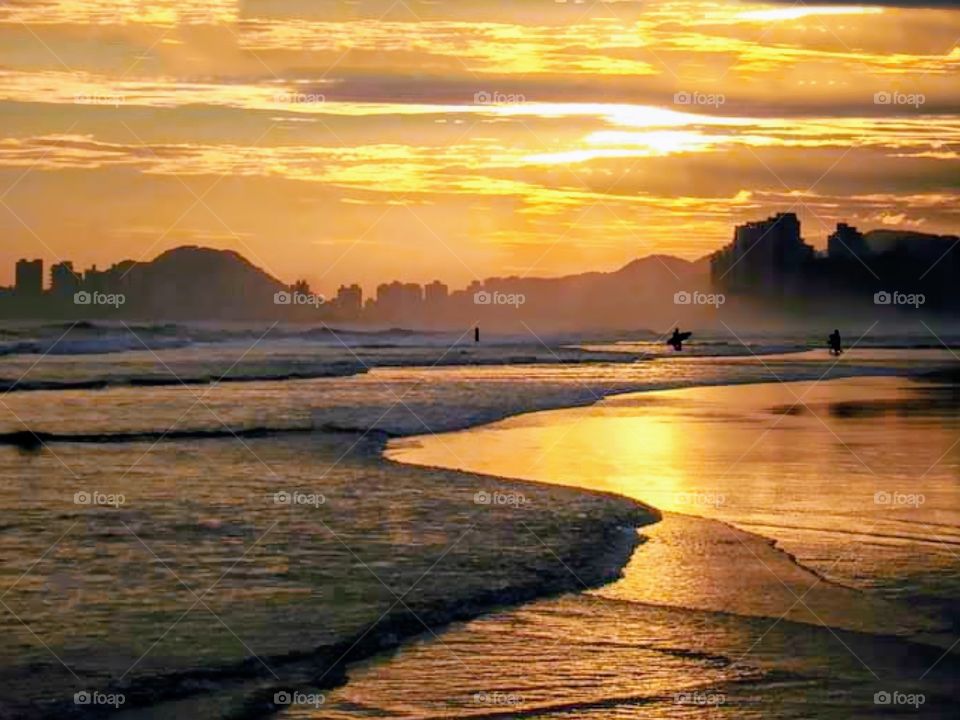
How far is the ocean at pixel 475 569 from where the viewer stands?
10102 mm

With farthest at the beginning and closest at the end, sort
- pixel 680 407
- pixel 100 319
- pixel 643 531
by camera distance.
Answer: pixel 100 319 → pixel 680 407 → pixel 643 531

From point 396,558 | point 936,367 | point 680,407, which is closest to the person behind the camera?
point 396,558

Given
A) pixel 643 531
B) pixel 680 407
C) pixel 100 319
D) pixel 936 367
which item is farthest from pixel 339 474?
pixel 100 319

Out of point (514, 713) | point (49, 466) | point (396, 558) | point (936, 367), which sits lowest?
point (514, 713)

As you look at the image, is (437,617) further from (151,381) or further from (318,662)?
(151,381)

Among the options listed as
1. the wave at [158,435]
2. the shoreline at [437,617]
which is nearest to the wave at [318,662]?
the shoreline at [437,617]

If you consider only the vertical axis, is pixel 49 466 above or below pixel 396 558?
above

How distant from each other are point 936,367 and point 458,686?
73095 mm

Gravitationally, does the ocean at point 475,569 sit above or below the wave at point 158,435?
below

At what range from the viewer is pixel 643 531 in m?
17.0

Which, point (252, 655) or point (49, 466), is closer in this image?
point (252, 655)

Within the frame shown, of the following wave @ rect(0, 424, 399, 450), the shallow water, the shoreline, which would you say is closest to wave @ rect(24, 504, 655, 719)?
the shoreline

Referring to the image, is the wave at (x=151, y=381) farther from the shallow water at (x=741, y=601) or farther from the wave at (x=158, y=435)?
the shallow water at (x=741, y=601)

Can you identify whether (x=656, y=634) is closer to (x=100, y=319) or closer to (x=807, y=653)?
(x=807, y=653)
